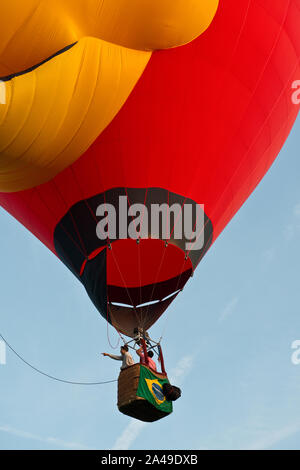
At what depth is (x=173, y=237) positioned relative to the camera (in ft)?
33.8

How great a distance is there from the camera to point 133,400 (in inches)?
348

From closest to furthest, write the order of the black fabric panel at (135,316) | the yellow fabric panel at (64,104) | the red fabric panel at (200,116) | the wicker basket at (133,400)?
the yellow fabric panel at (64,104) < the wicker basket at (133,400) < the red fabric panel at (200,116) < the black fabric panel at (135,316)

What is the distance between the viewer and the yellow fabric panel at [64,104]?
28.1 ft

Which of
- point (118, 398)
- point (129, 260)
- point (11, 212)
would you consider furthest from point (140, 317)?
point (11, 212)

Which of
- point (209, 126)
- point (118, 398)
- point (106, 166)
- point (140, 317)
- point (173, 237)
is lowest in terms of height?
point (118, 398)

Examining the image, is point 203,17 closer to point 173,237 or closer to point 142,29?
point 142,29

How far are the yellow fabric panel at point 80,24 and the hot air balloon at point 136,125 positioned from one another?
1 cm

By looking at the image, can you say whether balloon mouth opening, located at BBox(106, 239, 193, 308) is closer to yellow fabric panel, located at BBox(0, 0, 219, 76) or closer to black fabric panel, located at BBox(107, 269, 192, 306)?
black fabric panel, located at BBox(107, 269, 192, 306)

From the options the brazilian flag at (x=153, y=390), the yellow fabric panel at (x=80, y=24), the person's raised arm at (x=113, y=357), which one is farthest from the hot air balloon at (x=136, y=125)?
the brazilian flag at (x=153, y=390)

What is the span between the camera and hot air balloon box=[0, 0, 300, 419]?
865 cm

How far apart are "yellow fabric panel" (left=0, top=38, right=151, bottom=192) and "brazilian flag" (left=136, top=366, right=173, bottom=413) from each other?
10.5 ft

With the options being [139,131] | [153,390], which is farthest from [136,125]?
[153,390]

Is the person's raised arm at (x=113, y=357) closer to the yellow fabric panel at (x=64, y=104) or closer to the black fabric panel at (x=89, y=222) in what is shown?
the black fabric panel at (x=89, y=222)

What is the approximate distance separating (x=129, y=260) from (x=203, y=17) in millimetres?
3704
